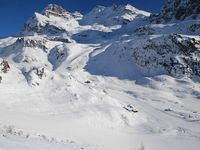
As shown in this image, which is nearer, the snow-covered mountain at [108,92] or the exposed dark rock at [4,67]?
the snow-covered mountain at [108,92]

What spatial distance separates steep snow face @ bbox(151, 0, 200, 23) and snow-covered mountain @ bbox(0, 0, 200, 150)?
0.49 meters

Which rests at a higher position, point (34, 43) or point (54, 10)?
point (54, 10)

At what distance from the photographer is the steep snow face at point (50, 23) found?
162m

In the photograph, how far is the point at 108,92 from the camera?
Result: 51.7 meters

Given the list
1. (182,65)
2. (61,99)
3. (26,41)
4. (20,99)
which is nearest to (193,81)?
(182,65)

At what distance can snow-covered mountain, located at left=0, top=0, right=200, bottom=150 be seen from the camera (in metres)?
22.5

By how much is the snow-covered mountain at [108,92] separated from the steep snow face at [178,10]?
490 mm

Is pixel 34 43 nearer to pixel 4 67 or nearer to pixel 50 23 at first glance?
pixel 4 67

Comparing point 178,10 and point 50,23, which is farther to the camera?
point 50,23

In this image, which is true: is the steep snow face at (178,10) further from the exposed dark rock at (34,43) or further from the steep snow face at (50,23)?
the exposed dark rock at (34,43)

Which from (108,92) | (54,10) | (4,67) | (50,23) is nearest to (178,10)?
(50,23)

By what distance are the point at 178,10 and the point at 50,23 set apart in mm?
71290

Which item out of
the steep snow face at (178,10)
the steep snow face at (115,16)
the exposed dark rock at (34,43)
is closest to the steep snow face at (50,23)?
the steep snow face at (115,16)

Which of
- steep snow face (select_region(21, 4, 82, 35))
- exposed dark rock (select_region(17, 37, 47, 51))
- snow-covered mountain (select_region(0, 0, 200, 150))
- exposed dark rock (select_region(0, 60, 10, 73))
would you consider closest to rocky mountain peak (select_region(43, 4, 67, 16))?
steep snow face (select_region(21, 4, 82, 35))
